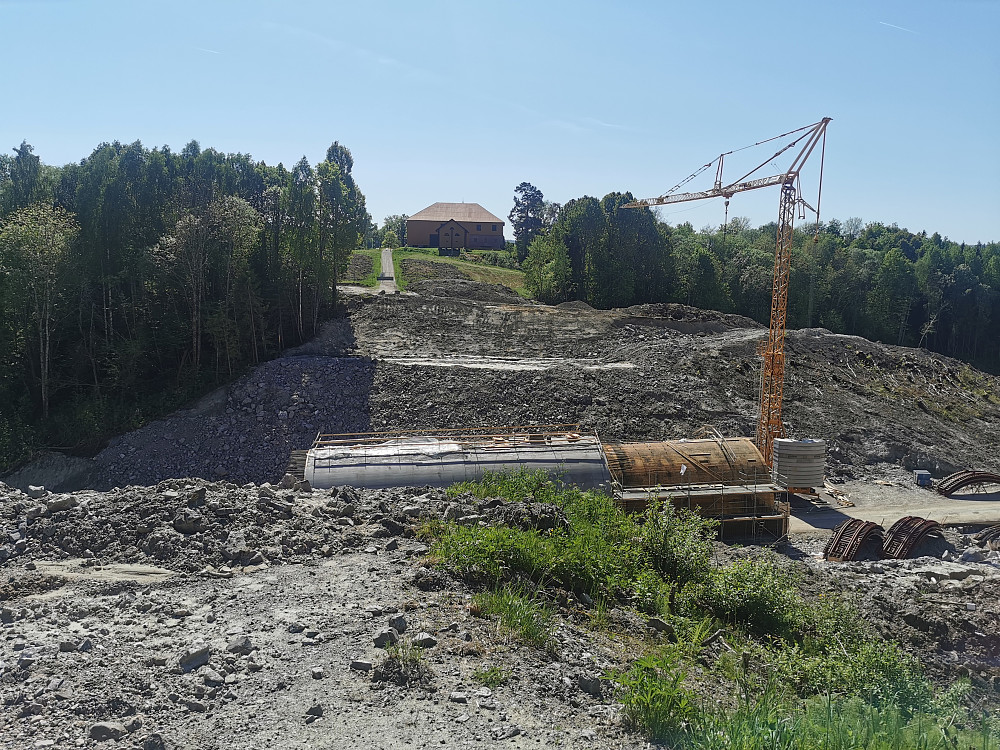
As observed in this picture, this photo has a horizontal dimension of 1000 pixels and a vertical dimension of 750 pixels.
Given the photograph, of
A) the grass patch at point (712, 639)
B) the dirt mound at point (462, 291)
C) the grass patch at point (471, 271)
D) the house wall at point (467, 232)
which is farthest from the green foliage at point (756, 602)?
the house wall at point (467, 232)

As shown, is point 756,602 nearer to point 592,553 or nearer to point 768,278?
point 592,553

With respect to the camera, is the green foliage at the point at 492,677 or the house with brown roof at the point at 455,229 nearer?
the green foliage at the point at 492,677

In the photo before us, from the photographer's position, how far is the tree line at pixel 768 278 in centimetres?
5422

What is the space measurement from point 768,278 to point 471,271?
28321 millimetres

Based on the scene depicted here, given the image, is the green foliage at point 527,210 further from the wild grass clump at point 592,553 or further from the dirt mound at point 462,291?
the wild grass clump at point 592,553

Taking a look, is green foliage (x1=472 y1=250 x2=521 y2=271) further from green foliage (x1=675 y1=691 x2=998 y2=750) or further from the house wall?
green foliage (x1=675 y1=691 x2=998 y2=750)

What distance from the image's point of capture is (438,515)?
42.6 ft

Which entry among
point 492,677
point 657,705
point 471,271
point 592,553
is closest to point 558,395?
point 592,553

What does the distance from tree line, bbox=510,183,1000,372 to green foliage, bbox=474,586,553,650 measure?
4493 cm

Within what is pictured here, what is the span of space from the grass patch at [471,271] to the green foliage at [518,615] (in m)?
45.9

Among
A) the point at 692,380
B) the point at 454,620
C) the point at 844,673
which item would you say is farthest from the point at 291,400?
the point at 844,673

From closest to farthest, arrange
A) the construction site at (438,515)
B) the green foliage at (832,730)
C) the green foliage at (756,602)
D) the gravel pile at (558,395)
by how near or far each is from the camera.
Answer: the green foliage at (832,730) < the construction site at (438,515) < the green foliage at (756,602) < the gravel pile at (558,395)

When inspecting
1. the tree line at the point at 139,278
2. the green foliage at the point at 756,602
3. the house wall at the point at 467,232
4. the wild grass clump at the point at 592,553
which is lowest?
the green foliage at the point at 756,602

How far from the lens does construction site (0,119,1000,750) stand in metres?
7.01
